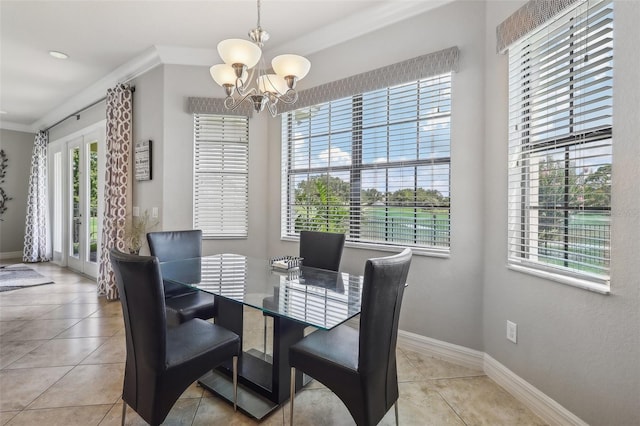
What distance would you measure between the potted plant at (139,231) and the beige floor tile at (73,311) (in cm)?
77

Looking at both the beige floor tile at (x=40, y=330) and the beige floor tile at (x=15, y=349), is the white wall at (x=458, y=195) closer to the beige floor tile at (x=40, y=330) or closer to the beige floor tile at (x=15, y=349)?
the beige floor tile at (x=15, y=349)

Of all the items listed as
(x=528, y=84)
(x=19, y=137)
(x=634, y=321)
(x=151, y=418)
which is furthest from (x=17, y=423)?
(x=19, y=137)

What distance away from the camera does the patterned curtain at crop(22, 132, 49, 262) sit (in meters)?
6.24

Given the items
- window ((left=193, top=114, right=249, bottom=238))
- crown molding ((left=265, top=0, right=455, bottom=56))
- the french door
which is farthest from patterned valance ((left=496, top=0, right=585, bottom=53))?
the french door

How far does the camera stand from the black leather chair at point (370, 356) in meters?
1.34

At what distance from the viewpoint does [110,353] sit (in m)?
2.57

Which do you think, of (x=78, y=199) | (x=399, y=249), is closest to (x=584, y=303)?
(x=399, y=249)

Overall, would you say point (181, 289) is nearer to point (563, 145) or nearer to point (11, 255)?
point (563, 145)

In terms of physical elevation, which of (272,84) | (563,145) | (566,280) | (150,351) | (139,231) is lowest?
(150,351)

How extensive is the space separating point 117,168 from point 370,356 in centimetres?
388

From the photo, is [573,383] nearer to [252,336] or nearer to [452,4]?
[252,336]

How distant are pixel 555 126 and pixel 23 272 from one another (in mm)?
7481

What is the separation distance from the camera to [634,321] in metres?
1.39

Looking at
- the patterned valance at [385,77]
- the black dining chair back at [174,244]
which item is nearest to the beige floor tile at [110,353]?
the black dining chair back at [174,244]
